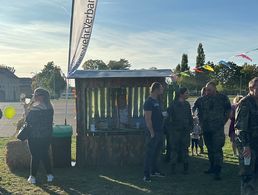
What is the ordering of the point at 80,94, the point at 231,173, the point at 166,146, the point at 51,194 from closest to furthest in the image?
the point at 51,194
the point at 231,173
the point at 80,94
the point at 166,146

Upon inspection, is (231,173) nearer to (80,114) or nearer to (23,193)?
(80,114)

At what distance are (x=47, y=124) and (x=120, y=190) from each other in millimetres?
1804

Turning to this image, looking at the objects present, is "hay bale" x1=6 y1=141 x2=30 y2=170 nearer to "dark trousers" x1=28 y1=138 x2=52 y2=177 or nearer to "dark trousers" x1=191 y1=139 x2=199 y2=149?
"dark trousers" x1=28 y1=138 x2=52 y2=177

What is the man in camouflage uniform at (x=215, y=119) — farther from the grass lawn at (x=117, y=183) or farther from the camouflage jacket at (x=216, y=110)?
the grass lawn at (x=117, y=183)

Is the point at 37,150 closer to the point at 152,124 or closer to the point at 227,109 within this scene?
the point at 152,124

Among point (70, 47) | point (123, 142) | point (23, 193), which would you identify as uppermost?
point (70, 47)

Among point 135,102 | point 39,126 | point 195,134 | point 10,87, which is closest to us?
point 39,126

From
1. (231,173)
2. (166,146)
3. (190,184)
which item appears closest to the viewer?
(190,184)

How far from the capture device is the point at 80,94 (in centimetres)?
851

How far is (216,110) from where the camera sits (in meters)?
7.36

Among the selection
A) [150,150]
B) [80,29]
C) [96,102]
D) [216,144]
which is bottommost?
[150,150]

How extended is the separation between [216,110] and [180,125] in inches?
31.6

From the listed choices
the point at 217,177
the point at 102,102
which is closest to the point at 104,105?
the point at 102,102

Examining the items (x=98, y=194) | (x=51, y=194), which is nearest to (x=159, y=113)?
(x=98, y=194)
